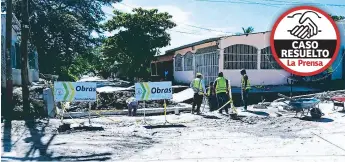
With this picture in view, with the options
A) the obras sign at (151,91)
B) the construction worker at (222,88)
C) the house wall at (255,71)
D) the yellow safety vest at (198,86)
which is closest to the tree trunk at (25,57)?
the obras sign at (151,91)

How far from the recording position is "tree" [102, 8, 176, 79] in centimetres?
3466

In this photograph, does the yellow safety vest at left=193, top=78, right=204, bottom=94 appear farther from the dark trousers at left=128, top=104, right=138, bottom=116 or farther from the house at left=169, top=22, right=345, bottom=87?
the house at left=169, top=22, right=345, bottom=87

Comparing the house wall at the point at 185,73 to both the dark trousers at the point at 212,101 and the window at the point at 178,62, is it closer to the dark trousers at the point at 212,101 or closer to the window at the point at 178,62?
the window at the point at 178,62

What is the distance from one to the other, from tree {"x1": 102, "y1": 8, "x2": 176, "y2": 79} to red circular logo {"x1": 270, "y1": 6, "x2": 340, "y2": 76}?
1128 inches

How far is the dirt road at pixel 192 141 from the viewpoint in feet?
24.0

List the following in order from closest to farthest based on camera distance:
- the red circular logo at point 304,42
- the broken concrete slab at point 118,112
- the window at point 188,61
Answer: the red circular logo at point 304,42 < the broken concrete slab at point 118,112 < the window at point 188,61

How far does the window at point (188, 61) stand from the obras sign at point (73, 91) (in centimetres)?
1655

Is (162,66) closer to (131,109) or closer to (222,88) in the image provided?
(131,109)

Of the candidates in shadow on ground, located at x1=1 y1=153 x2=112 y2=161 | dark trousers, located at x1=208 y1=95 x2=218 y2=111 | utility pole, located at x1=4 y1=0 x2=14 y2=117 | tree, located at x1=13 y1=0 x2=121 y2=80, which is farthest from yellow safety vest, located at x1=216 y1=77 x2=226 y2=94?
tree, located at x1=13 y1=0 x2=121 y2=80

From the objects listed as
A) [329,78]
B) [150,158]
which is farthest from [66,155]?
[329,78]

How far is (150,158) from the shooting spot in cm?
722

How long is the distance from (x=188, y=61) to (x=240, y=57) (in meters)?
7.91

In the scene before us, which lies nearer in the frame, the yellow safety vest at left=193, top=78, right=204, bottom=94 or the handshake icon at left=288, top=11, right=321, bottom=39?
the handshake icon at left=288, top=11, right=321, bottom=39

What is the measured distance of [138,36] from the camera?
113 feet
